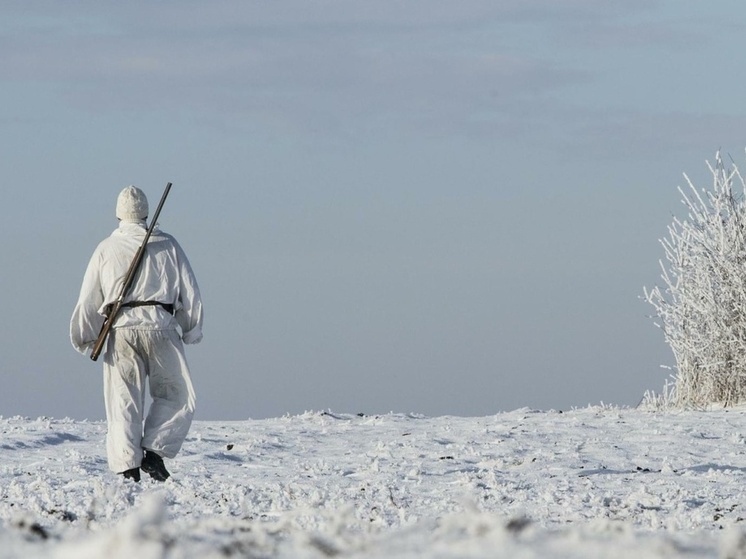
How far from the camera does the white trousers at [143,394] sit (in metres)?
8.98

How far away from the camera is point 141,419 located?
29.9ft

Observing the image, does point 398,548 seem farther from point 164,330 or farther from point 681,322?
point 681,322

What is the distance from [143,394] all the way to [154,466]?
0.55 m

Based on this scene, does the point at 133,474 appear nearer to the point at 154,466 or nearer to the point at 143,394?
the point at 154,466

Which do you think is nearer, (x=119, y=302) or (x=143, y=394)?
(x=119, y=302)

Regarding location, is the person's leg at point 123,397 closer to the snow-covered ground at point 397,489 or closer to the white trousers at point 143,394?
the white trousers at point 143,394

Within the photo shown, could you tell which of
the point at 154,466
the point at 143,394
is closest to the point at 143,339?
the point at 143,394

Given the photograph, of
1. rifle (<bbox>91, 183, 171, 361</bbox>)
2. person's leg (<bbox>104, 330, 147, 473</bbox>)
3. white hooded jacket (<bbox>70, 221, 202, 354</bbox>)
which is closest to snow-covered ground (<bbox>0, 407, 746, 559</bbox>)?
person's leg (<bbox>104, 330, 147, 473</bbox>)

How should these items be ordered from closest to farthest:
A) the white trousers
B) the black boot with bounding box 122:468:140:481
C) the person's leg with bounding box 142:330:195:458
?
the black boot with bounding box 122:468:140:481 → the white trousers → the person's leg with bounding box 142:330:195:458

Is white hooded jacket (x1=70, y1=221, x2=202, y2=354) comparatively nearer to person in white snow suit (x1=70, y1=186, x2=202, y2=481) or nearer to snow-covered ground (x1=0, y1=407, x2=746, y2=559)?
person in white snow suit (x1=70, y1=186, x2=202, y2=481)

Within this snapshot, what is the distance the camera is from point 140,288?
360 inches

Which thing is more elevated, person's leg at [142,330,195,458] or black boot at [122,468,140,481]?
person's leg at [142,330,195,458]

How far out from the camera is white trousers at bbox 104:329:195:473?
8977mm

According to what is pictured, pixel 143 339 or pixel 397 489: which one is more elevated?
pixel 143 339
